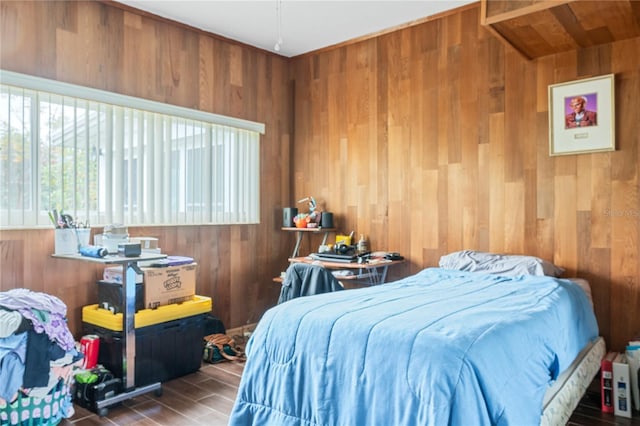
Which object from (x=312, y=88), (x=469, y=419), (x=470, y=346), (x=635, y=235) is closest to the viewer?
(x=469, y=419)

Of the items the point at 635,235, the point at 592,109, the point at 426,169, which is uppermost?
the point at 592,109

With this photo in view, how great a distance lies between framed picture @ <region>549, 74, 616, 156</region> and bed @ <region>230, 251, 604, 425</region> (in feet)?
4.05

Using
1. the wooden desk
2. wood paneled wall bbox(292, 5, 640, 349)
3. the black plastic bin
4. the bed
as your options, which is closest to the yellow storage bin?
the black plastic bin

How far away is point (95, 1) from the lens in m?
3.47

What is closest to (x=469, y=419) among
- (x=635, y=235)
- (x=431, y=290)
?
(x=431, y=290)

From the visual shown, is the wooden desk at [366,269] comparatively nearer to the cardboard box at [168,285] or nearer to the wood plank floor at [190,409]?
the cardboard box at [168,285]

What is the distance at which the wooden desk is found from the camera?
3728 mm

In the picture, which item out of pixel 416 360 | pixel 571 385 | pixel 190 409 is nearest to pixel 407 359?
pixel 416 360

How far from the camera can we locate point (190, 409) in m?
2.82

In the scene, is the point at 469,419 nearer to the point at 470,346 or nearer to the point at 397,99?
the point at 470,346

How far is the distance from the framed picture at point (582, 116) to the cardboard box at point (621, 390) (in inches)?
55.8

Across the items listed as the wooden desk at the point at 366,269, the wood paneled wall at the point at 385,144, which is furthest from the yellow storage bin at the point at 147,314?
the wooden desk at the point at 366,269

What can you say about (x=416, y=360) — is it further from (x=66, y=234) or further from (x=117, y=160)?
(x=117, y=160)

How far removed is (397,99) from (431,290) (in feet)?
6.81
